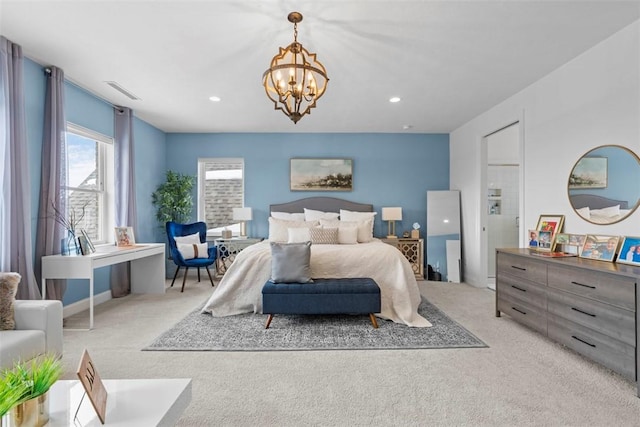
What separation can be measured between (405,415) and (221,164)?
5.37 metres

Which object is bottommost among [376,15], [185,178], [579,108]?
[185,178]

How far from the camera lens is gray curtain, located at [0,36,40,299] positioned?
2732 mm

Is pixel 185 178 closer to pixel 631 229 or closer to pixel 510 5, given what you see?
pixel 510 5

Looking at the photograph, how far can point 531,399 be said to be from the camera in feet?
6.52

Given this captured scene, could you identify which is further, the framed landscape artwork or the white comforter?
the framed landscape artwork

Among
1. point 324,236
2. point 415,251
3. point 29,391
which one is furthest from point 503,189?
point 29,391

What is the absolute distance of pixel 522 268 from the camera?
10.3 feet

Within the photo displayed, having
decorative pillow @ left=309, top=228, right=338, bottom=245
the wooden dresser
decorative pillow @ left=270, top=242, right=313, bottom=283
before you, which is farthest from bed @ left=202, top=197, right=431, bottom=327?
the wooden dresser

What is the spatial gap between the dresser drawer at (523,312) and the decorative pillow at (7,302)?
4050mm

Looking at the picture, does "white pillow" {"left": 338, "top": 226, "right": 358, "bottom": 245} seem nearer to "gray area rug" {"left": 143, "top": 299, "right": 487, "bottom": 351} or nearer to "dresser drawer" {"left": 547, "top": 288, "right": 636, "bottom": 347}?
"gray area rug" {"left": 143, "top": 299, "right": 487, "bottom": 351}

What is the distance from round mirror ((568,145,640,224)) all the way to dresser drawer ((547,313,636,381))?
A: 38.9 inches

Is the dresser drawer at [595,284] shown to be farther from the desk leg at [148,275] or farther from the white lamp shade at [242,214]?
the desk leg at [148,275]

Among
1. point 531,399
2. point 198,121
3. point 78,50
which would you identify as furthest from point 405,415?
point 198,121

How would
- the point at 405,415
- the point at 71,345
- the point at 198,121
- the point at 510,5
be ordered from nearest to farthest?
1. the point at 405,415
2. the point at 510,5
3. the point at 71,345
4. the point at 198,121
